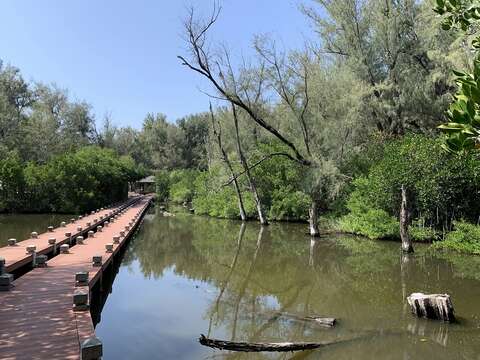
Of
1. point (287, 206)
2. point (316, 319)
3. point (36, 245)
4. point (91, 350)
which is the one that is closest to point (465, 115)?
point (91, 350)

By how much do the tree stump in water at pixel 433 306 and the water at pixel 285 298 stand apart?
0.21 m

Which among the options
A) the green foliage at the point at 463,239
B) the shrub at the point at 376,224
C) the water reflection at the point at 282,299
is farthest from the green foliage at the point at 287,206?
the green foliage at the point at 463,239

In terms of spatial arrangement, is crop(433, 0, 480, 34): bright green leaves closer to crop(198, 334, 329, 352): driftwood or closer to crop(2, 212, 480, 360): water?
crop(2, 212, 480, 360): water

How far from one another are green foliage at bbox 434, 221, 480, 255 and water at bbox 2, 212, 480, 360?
2.77 feet

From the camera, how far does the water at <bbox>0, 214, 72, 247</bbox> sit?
21.3m

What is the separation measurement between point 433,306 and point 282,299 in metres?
3.51

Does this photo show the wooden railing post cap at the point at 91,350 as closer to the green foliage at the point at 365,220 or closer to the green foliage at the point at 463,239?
the green foliage at the point at 463,239

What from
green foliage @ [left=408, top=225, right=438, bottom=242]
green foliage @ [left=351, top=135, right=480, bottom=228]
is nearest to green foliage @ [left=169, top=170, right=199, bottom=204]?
green foliage @ [left=351, top=135, right=480, bottom=228]

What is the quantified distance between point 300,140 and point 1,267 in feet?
51.7

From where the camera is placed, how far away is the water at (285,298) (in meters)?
Answer: 7.89

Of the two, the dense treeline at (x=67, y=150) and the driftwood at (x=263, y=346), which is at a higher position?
the dense treeline at (x=67, y=150)

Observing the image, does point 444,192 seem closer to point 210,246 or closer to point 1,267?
point 210,246

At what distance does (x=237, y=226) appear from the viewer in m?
28.9

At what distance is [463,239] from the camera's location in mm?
17188
